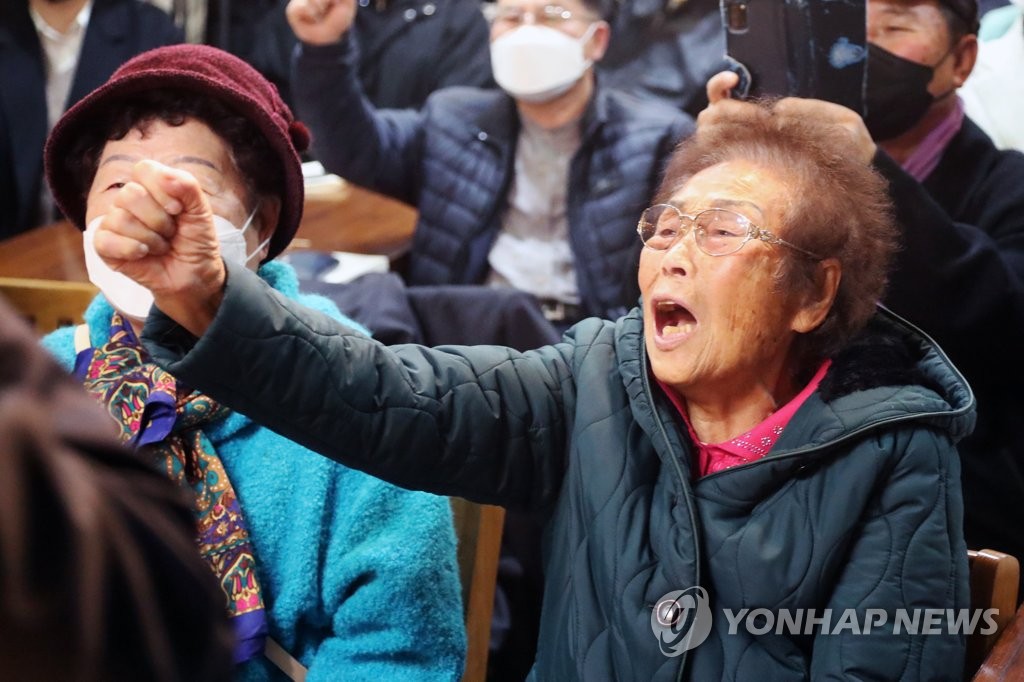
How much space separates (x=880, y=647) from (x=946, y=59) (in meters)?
0.98

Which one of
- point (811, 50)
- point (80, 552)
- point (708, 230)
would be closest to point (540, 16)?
point (811, 50)

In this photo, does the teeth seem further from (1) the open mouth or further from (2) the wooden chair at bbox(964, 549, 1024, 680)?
(2) the wooden chair at bbox(964, 549, 1024, 680)

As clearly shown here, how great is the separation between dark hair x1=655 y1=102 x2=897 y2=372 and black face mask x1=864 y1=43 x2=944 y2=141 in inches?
14.7

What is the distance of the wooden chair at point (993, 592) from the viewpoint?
4.24 ft

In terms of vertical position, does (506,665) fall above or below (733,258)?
below

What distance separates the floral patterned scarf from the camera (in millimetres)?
1327

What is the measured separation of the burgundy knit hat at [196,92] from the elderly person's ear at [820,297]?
657 millimetres

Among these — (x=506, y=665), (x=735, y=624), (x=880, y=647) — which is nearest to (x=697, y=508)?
(x=735, y=624)

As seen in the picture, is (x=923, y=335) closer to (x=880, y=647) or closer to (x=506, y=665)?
(x=880, y=647)

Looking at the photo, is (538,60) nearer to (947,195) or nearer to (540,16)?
(540,16)

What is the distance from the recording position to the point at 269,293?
112 centimetres

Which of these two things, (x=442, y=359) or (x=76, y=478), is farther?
(x=442, y=359)

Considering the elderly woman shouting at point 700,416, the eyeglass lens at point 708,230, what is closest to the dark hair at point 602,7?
the elderly woman shouting at point 700,416

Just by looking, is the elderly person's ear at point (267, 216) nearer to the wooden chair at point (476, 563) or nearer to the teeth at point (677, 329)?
the wooden chair at point (476, 563)
